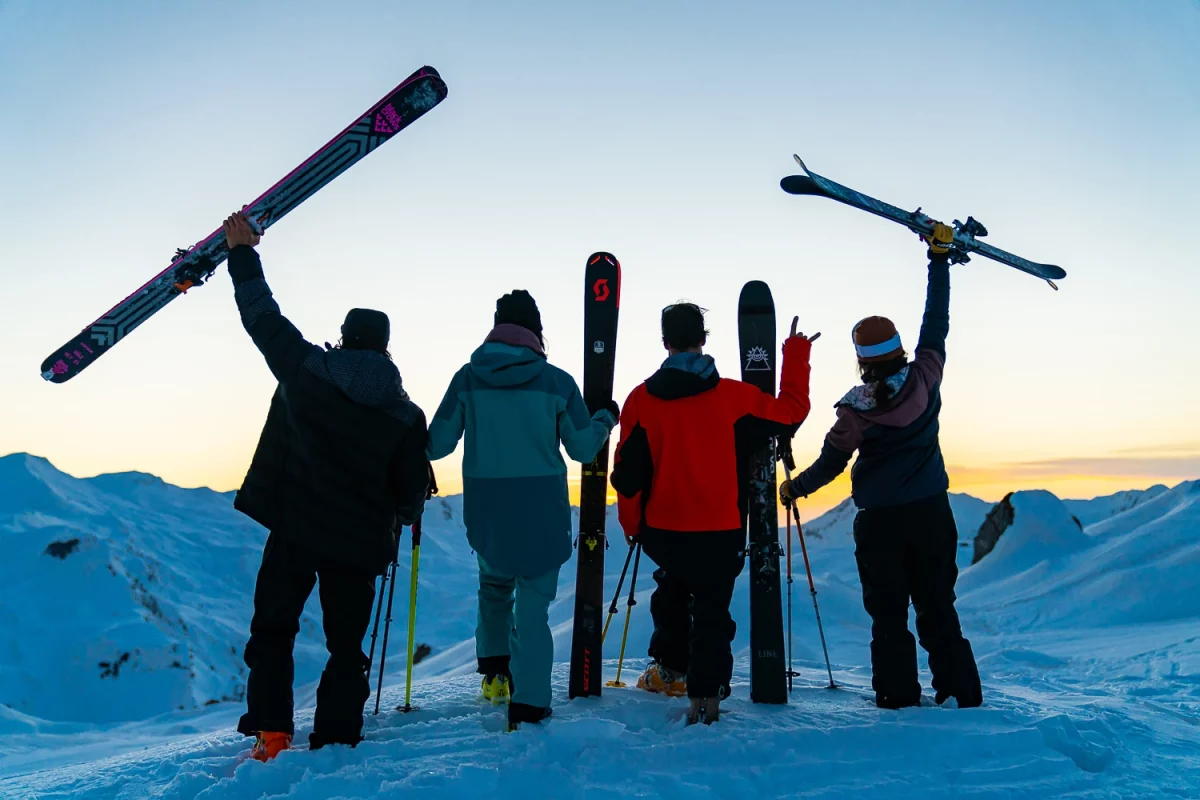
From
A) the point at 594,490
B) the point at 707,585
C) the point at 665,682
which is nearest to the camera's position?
the point at 707,585

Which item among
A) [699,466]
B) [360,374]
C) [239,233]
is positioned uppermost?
[239,233]

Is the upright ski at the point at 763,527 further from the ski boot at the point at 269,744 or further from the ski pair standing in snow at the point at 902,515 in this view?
A: the ski boot at the point at 269,744

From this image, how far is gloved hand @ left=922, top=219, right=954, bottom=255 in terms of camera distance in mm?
4512

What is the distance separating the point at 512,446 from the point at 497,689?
1.48 meters

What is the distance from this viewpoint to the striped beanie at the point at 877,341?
3940 millimetres

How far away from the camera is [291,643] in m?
3.25

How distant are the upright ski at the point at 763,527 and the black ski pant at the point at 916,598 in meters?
0.60

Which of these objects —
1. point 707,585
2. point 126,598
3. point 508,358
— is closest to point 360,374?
point 508,358

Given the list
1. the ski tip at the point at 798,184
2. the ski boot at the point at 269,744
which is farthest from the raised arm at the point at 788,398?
the ski boot at the point at 269,744

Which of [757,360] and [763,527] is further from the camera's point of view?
[757,360]

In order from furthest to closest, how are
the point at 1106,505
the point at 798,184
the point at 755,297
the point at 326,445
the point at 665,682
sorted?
the point at 1106,505
the point at 798,184
the point at 755,297
the point at 665,682
the point at 326,445

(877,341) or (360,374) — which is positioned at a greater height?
(877,341)

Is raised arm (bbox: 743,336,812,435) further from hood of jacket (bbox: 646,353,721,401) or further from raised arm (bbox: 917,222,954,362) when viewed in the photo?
raised arm (bbox: 917,222,954,362)

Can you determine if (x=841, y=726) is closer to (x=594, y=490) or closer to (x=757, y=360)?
(x=594, y=490)
